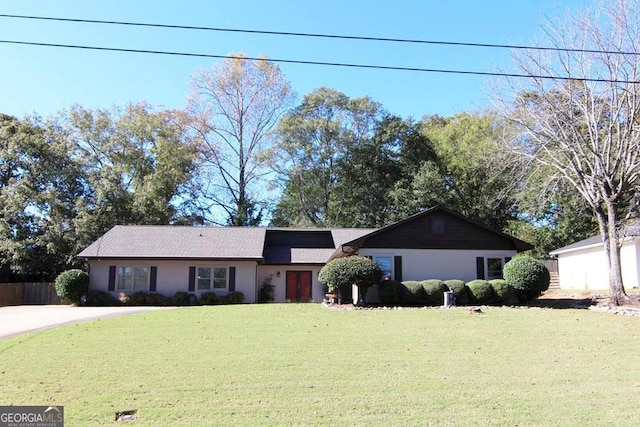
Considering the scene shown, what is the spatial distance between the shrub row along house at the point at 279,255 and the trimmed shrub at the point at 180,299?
73cm

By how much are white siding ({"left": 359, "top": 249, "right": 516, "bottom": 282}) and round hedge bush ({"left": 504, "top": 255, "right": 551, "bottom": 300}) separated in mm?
2325

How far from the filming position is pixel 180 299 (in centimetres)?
2483

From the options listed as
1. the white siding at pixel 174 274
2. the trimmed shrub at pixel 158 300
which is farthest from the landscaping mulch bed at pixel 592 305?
the trimmed shrub at pixel 158 300

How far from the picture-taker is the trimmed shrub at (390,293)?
2028cm

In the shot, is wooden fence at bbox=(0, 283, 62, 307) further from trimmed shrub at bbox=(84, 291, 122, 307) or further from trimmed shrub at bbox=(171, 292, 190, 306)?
trimmed shrub at bbox=(171, 292, 190, 306)

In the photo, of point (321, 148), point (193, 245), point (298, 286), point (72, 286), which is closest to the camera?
point (72, 286)

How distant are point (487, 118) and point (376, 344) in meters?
32.4

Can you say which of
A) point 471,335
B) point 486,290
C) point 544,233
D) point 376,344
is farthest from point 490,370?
point 544,233

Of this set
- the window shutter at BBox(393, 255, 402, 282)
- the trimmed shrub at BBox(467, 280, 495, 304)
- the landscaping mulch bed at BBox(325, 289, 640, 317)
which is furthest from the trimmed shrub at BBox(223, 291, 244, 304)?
the trimmed shrub at BBox(467, 280, 495, 304)

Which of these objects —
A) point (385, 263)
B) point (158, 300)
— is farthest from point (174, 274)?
point (385, 263)

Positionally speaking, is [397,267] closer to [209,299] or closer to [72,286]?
[209,299]

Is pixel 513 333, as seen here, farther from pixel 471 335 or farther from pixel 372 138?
pixel 372 138

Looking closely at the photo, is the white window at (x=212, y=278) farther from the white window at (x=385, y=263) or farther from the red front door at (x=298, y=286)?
the white window at (x=385, y=263)

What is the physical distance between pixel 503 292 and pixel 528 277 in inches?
46.2
